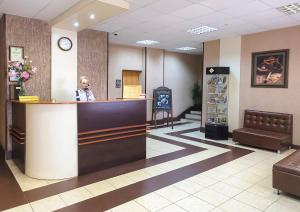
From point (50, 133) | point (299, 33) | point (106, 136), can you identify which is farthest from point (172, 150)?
point (299, 33)

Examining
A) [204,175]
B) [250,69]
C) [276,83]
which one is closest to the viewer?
[204,175]

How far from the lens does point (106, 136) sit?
4188mm

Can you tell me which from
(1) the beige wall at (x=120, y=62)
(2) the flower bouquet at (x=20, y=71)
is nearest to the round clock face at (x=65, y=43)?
(2) the flower bouquet at (x=20, y=71)

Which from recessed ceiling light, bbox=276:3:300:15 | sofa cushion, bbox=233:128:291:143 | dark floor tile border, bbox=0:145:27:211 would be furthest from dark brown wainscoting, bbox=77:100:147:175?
recessed ceiling light, bbox=276:3:300:15

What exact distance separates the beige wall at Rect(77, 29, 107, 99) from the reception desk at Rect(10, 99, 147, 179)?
74.7 inches

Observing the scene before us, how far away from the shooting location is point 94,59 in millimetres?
5996

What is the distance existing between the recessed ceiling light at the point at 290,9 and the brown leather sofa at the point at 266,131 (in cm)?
241

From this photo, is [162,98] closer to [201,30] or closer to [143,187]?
[201,30]

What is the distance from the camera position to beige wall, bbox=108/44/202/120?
26.9 feet

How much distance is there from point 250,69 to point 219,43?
52.5 inches

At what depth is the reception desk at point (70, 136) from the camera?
3.67 meters

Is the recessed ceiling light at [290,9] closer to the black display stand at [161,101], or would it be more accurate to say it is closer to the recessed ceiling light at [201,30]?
the recessed ceiling light at [201,30]

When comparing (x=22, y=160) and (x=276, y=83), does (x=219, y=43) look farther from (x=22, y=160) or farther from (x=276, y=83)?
(x=22, y=160)

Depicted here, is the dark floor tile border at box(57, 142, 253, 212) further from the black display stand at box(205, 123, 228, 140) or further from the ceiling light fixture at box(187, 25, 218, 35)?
the ceiling light fixture at box(187, 25, 218, 35)
